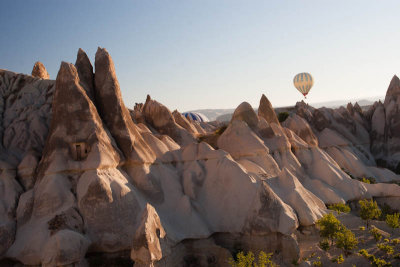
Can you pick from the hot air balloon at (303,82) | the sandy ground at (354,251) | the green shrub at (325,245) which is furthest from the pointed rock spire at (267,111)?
the hot air balloon at (303,82)

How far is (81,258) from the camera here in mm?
18594

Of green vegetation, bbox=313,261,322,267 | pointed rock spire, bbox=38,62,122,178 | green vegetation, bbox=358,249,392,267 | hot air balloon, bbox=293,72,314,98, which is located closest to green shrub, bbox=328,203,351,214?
green vegetation, bbox=358,249,392,267

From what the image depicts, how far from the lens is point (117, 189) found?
21.4m

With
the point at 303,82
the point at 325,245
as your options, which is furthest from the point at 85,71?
the point at 303,82

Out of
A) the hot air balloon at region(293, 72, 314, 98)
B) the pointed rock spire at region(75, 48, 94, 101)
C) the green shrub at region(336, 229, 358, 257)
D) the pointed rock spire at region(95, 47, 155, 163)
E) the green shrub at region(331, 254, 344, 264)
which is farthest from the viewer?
the hot air balloon at region(293, 72, 314, 98)

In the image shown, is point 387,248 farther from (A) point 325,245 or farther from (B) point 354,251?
(A) point 325,245

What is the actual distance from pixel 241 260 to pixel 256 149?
46.9 ft

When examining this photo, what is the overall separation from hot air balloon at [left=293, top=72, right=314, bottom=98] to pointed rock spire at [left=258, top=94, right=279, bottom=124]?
40010 mm

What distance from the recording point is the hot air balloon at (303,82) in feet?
264

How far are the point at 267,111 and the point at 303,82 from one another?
42.0 metres

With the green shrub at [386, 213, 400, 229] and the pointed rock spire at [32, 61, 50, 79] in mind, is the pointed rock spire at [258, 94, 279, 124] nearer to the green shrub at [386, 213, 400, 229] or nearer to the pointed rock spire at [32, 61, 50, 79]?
the green shrub at [386, 213, 400, 229]

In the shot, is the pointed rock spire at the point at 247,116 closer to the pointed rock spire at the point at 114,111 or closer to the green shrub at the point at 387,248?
the pointed rock spire at the point at 114,111

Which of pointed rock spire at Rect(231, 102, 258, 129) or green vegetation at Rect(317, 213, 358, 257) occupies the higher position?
pointed rock spire at Rect(231, 102, 258, 129)

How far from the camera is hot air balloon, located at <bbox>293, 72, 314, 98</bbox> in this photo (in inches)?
3167
